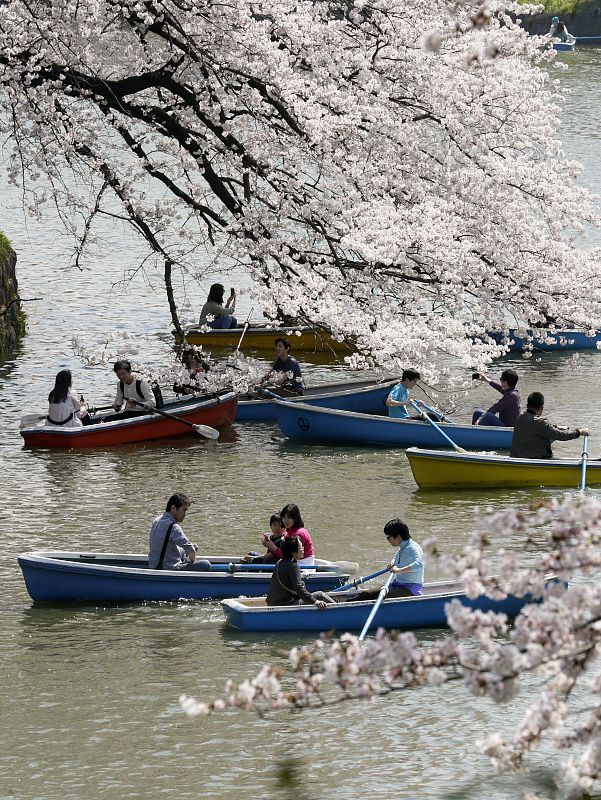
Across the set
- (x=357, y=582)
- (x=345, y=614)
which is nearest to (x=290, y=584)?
(x=345, y=614)

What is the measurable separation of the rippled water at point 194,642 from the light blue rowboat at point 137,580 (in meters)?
0.15

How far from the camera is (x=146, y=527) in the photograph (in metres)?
15.6

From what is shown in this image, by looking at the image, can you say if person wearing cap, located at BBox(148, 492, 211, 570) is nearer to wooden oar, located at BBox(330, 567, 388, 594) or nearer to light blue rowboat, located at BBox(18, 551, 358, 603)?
light blue rowboat, located at BBox(18, 551, 358, 603)

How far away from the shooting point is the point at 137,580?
508 inches

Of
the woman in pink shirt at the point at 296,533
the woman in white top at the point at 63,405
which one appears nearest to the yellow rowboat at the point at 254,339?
the woman in white top at the point at 63,405

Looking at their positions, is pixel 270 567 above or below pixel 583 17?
below

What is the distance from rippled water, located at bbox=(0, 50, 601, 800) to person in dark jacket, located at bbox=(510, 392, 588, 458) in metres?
0.55

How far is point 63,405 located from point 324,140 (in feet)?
19.8

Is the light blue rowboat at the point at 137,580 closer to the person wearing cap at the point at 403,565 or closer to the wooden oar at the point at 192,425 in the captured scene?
the person wearing cap at the point at 403,565

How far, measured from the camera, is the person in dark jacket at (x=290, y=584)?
39.5 feet

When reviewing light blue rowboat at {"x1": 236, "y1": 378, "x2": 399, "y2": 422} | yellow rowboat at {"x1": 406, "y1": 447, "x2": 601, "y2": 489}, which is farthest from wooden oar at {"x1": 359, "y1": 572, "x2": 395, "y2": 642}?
light blue rowboat at {"x1": 236, "y1": 378, "x2": 399, "y2": 422}

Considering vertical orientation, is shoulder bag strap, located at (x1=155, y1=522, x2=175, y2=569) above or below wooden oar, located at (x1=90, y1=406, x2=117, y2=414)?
below

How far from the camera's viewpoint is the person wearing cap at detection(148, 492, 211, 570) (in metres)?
12.9

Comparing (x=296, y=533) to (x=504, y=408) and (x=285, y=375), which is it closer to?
(x=504, y=408)
